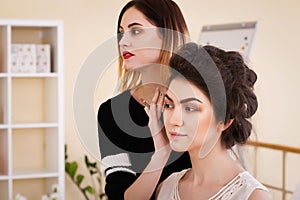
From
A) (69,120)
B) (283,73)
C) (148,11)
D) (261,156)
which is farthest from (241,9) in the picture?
(148,11)

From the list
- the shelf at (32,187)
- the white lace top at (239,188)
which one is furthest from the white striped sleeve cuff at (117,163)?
the shelf at (32,187)

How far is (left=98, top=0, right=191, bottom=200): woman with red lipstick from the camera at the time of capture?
58.1 inches

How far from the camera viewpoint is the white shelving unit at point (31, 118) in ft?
14.2

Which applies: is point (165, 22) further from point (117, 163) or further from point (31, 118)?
point (31, 118)

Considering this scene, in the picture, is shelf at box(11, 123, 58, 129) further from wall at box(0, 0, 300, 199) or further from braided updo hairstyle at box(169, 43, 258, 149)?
braided updo hairstyle at box(169, 43, 258, 149)

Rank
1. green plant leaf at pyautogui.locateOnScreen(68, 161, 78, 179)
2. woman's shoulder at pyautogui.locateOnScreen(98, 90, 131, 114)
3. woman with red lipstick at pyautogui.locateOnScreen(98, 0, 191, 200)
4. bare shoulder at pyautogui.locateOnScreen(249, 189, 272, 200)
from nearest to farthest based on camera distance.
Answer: bare shoulder at pyautogui.locateOnScreen(249, 189, 272, 200)
woman with red lipstick at pyautogui.locateOnScreen(98, 0, 191, 200)
woman's shoulder at pyautogui.locateOnScreen(98, 90, 131, 114)
green plant leaf at pyautogui.locateOnScreen(68, 161, 78, 179)

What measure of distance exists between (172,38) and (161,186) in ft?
1.05

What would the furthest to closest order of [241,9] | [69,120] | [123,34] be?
[241,9] → [69,120] → [123,34]

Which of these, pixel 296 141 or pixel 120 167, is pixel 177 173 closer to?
pixel 120 167

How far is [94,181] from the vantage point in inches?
190

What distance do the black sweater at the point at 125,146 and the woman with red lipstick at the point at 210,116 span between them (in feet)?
0.35

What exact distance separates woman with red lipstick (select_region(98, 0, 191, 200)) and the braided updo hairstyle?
0.07m

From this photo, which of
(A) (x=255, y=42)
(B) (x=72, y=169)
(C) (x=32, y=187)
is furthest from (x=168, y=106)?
(A) (x=255, y=42)

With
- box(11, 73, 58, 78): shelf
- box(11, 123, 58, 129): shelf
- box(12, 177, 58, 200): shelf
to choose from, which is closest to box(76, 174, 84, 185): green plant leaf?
box(12, 177, 58, 200): shelf
